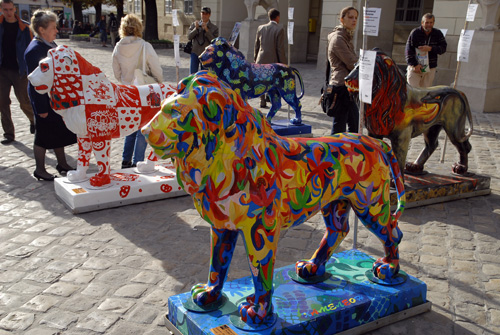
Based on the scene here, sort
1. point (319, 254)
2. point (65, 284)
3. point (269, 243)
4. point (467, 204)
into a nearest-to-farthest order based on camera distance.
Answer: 1. point (269, 243)
2. point (319, 254)
3. point (65, 284)
4. point (467, 204)

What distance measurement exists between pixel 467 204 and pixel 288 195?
386 centimetres

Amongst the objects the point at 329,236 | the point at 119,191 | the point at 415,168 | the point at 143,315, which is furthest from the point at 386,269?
the point at 119,191

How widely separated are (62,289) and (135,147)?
113 inches

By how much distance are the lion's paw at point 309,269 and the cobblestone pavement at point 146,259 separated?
1.84ft

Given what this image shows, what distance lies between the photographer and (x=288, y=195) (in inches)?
109

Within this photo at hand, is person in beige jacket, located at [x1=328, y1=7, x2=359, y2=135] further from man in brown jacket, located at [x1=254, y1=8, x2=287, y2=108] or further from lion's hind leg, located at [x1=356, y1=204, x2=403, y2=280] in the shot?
lion's hind leg, located at [x1=356, y1=204, x2=403, y2=280]

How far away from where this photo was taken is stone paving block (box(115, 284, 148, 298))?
12.2 ft

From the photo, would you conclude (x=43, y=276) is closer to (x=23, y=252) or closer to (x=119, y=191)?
(x=23, y=252)

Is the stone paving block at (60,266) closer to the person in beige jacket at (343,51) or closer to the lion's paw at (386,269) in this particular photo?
the lion's paw at (386,269)

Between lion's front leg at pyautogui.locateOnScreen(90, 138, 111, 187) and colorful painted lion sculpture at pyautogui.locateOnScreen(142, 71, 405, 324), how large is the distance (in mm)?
2824

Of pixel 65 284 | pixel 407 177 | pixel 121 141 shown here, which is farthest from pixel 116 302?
pixel 121 141

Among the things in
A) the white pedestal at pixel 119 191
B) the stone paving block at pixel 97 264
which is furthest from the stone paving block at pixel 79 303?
the white pedestal at pixel 119 191

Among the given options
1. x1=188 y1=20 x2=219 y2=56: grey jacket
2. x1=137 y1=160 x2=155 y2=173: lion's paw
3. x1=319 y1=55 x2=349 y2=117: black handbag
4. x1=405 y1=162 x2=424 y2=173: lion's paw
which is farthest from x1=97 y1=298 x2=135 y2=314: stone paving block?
x1=188 y1=20 x2=219 y2=56: grey jacket

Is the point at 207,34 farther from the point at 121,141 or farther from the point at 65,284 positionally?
the point at 65,284
